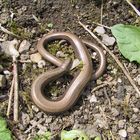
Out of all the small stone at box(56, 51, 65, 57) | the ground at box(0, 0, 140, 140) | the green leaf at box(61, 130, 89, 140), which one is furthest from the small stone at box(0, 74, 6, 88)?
the green leaf at box(61, 130, 89, 140)

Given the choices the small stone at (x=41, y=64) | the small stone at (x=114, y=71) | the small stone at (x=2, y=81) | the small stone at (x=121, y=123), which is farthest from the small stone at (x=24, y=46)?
the small stone at (x=121, y=123)

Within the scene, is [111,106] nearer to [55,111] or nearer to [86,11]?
[55,111]

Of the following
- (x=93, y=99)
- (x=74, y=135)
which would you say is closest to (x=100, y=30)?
(x=93, y=99)

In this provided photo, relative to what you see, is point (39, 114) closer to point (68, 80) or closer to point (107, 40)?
point (68, 80)

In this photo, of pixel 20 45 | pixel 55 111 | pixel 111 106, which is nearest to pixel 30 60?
A: pixel 20 45

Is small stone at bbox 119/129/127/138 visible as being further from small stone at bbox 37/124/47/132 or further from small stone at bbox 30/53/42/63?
small stone at bbox 30/53/42/63
